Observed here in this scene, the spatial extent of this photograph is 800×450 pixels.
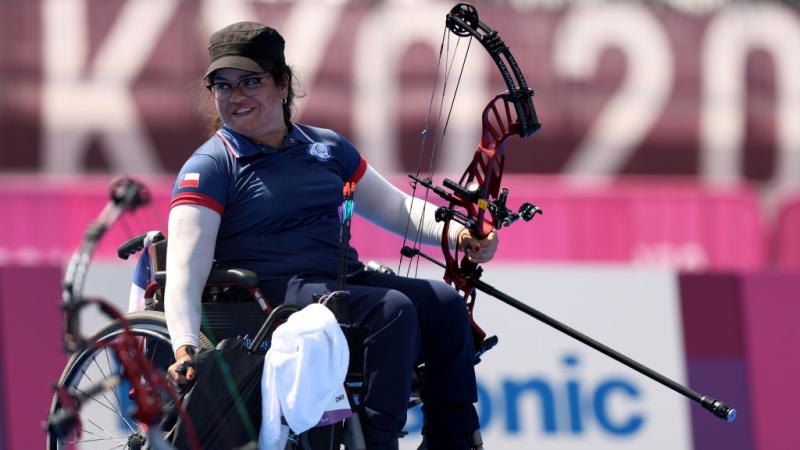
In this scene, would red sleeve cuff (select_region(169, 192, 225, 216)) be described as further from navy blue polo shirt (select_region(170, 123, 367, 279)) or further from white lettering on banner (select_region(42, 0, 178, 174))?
white lettering on banner (select_region(42, 0, 178, 174))

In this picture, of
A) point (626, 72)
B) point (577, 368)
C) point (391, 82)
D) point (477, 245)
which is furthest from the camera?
point (626, 72)

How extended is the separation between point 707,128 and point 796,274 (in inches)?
179

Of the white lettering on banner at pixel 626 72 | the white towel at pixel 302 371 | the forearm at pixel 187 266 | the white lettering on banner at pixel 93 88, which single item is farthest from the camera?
the white lettering on banner at pixel 626 72

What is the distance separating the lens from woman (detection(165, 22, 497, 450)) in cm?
382

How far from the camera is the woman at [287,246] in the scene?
12.5 feet

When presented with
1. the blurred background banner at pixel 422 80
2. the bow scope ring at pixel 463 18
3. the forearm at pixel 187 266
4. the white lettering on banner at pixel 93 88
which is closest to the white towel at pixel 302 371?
the forearm at pixel 187 266

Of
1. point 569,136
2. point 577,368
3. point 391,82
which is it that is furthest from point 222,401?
point 569,136

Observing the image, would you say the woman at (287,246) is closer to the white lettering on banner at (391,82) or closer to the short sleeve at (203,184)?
the short sleeve at (203,184)

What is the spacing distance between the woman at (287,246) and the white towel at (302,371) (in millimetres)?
189

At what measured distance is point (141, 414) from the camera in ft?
10.9

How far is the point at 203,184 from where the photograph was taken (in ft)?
12.9

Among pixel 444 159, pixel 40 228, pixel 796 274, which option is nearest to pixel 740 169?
pixel 444 159

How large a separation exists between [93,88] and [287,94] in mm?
6207

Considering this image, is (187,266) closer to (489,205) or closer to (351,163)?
(351,163)
